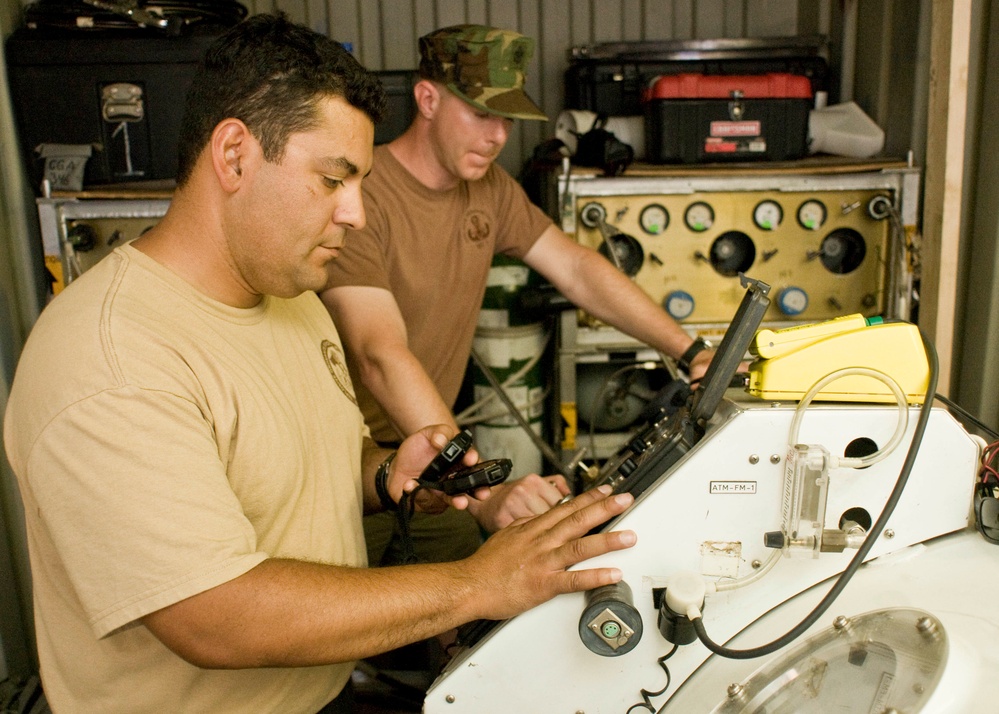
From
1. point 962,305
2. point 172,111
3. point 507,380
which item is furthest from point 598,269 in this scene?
point 172,111

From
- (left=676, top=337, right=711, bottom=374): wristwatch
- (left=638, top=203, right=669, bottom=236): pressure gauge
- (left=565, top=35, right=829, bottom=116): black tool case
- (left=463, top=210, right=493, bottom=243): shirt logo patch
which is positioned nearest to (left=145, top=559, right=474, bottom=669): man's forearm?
(left=676, top=337, right=711, bottom=374): wristwatch

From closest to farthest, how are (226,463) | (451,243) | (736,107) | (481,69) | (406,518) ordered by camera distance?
1. (226,463)
2. (406,518)
3. (481,69)
4. (451,243)
5. (736,107)

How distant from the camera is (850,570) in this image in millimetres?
798

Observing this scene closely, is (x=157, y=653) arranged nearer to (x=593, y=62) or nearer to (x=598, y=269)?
(x=598, y=269)

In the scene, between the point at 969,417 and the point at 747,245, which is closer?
the point at 969,417

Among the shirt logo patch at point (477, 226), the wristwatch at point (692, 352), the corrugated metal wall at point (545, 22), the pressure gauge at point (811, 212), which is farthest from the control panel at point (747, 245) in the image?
the corrugated metal wall at point (545, 22)

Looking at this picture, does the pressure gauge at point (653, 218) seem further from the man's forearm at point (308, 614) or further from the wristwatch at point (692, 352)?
the man's forearm at point (308, 614)

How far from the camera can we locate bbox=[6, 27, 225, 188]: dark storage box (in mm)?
2084

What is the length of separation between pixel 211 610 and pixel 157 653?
0.68 ft

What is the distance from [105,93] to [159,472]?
179cm

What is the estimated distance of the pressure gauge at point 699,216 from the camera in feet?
7.50

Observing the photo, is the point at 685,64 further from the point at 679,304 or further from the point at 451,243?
the point at 451,243

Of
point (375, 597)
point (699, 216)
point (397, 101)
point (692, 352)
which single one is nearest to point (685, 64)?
point (699, 216)

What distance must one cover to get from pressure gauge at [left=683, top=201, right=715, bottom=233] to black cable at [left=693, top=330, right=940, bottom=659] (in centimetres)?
145
